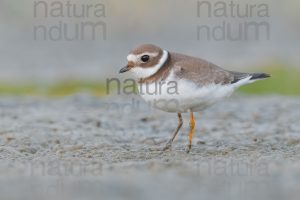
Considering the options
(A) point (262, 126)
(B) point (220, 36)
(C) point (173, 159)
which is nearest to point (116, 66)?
(B) point (220, 36)

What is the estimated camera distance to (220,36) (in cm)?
2473

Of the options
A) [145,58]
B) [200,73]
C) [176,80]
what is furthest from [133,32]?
[176,80]

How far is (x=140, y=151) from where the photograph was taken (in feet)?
32.9

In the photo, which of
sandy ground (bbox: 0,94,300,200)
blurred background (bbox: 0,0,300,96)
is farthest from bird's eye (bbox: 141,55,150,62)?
blurred background (bbox: 0,0,300,96)

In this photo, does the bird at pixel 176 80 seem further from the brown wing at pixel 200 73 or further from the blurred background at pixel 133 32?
the blurred background at pixel 133 32

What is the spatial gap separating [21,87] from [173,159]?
10.7m

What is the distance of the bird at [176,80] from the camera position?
9.23m

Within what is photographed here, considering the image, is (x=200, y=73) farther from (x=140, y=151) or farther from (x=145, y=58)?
(x=140, y=151)

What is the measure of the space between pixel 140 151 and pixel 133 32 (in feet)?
47.7

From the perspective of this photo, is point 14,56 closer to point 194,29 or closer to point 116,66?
point 116,66

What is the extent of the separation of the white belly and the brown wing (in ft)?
0.32

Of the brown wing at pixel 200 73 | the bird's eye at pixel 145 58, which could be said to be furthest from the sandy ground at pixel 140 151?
the bird's eye at pixel 145 58

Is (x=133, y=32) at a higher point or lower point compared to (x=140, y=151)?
higher

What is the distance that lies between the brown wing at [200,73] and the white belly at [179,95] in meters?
0.10
